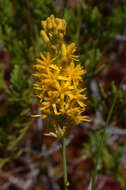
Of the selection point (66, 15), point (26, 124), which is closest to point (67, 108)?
point (26, 124)

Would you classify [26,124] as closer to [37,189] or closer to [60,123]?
[60,123]

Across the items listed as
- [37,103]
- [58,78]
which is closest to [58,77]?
[58,78]

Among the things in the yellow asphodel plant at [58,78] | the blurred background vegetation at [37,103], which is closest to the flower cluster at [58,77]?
the yellow asphodel plant at [58,78]

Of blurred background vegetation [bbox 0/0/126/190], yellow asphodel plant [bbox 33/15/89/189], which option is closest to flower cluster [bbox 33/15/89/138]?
yellow asphodel plant [bbox 33/15/89/189]

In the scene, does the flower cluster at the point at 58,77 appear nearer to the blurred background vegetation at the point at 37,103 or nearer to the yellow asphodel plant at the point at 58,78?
the yellow asphodel plant at the point at 58,78

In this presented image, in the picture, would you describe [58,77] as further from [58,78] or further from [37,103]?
[37,103]
